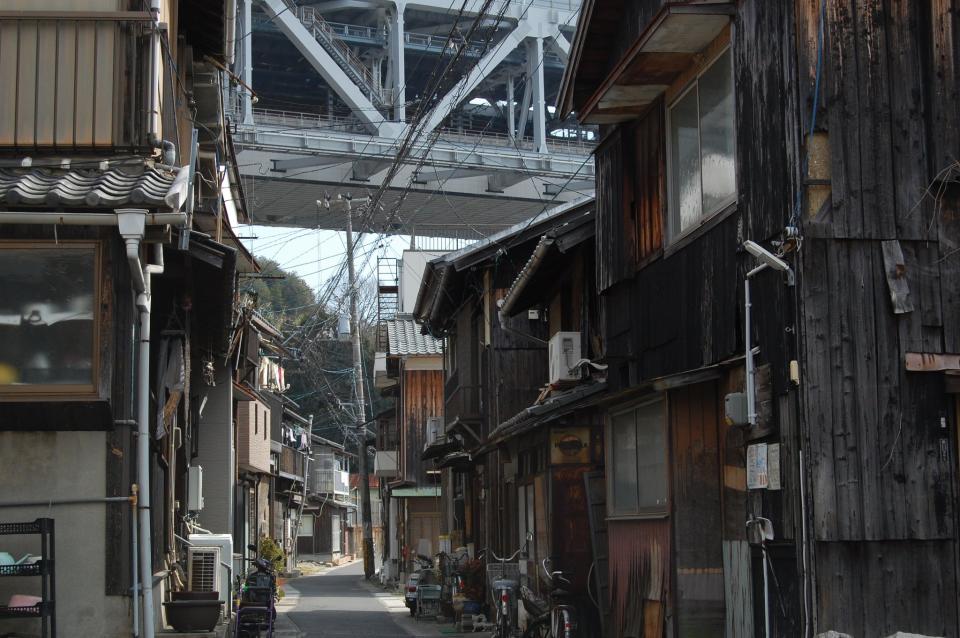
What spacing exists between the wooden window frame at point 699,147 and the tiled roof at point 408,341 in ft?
89.5

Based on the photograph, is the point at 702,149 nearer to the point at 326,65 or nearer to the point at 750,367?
the point at 750,367

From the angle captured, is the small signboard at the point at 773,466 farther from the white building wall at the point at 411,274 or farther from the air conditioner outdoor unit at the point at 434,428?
the white building wall at the point at 411,274

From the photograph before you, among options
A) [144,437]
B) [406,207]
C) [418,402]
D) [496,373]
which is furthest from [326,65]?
[144,437]

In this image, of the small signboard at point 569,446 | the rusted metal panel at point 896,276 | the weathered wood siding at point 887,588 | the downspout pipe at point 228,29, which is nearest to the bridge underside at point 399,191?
the downspout pipe at point 228,29

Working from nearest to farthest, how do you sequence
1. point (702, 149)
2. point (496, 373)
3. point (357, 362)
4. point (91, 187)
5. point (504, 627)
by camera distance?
1. point (91, 187)
2. point (702, 149)
3. point (504, 627)
4. point (496, 373)
5. point (357, 362)

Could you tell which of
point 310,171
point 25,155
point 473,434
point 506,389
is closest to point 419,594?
point 473,434

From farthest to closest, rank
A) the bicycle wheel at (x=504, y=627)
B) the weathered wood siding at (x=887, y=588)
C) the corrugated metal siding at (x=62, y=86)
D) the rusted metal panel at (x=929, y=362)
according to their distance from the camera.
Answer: the bicycle wheel at (x=504, y=627)
the corrugated metal siding at (x=62, y=86)
the rusted metal panel at (x=929, y=362)
the weathered wood siding at (x=887, y=588)

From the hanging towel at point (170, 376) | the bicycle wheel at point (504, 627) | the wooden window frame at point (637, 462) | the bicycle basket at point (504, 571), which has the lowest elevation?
the bicycle wheel at point (504, 627)

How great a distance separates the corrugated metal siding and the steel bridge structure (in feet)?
101

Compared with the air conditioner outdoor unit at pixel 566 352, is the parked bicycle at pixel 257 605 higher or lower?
lower

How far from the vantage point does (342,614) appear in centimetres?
2692

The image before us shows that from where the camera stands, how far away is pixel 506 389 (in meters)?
22.7

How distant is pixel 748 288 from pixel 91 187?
5575 mm

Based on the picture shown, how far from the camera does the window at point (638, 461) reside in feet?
37.3
